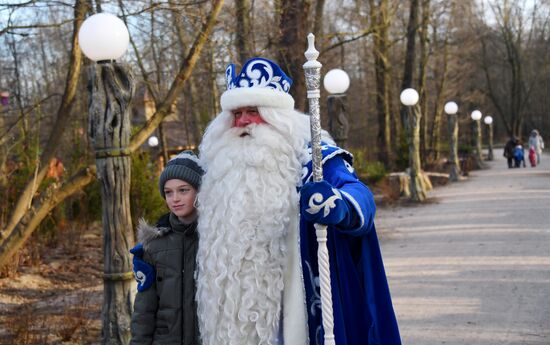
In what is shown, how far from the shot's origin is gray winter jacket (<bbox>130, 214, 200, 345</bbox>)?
2889mm

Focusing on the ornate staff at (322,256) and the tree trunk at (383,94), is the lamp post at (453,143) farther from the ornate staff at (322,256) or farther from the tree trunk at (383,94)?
the ornate staff at (322,256)

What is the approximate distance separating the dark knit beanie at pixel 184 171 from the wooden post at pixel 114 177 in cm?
227

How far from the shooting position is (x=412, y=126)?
16.0m

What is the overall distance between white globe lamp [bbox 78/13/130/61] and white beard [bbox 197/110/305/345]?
2.53 metres

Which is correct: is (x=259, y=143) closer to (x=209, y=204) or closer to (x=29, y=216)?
(x=209, y=204)

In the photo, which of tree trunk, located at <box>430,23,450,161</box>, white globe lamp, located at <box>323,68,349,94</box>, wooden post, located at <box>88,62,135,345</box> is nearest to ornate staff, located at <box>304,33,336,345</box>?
wooden post, located at <box>88,62,135,345</box>

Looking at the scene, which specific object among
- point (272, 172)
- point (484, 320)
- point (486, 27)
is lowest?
point (484, 320)

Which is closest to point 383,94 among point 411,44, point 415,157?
point 411,44

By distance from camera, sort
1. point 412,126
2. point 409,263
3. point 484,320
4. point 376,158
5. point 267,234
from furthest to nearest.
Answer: point 376,158
point 412,126
point 409,263
point 484,320
point 267,234

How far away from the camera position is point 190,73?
7.53m

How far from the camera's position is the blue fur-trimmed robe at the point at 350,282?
2.73 meters

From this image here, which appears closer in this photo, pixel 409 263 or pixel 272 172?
pixel 272 172

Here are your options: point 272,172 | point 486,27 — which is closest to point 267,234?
point 272,172

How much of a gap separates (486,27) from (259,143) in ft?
125
